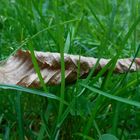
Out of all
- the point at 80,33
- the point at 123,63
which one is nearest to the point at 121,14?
the point at 80,33

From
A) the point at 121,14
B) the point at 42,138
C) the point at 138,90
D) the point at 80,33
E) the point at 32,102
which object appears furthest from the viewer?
the point at 121,14

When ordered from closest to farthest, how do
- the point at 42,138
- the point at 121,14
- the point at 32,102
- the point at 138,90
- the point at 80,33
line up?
the point at 42,138 < the point at 138,90 < the point at 32,102 < the point at 80,33 < the point at 121,14

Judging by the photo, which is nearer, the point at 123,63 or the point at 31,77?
the point at 31,77

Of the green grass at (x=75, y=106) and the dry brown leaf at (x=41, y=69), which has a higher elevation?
the dry brown leaf at (x=41, y=69)

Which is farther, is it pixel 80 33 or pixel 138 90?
pixel 80 33

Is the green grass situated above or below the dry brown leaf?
below

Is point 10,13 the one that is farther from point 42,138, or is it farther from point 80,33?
point 42,138

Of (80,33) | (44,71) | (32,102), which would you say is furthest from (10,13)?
(44,71)

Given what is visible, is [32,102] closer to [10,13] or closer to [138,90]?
[138,90]

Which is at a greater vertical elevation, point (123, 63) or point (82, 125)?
point (123, 63)
